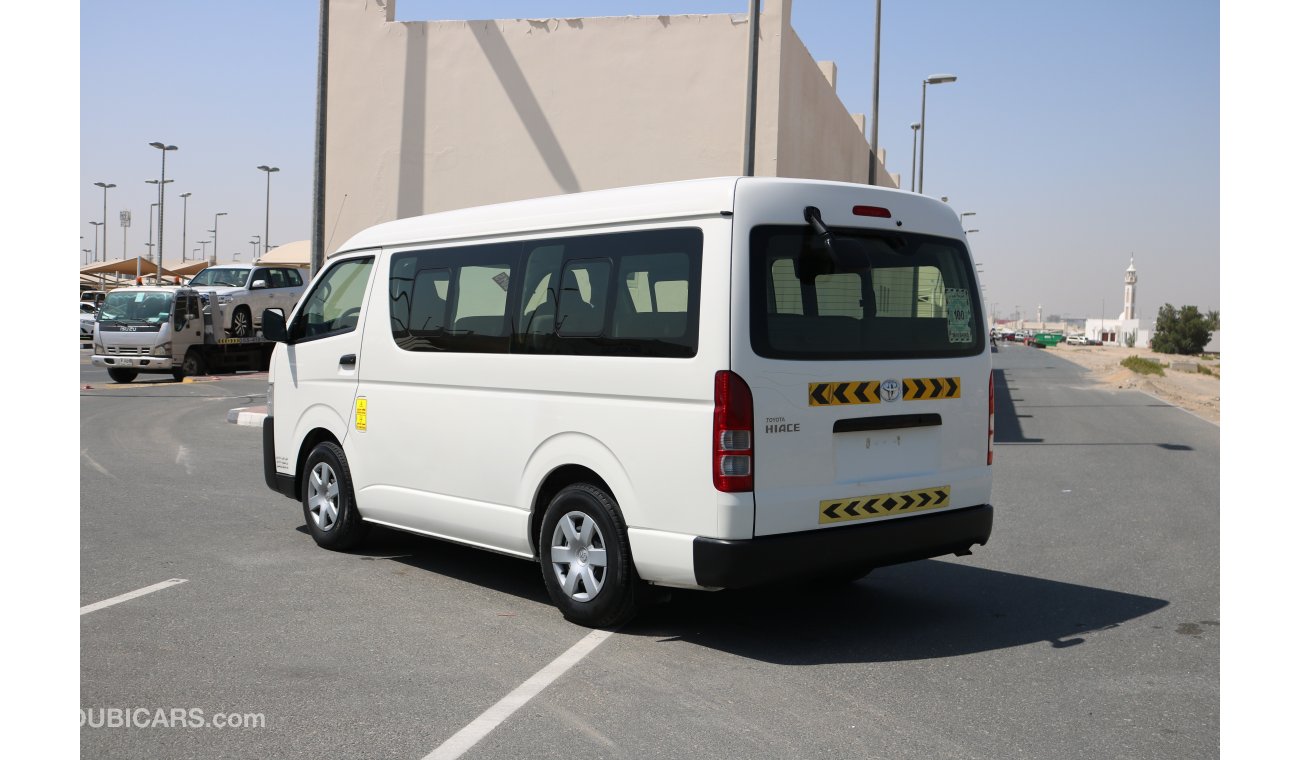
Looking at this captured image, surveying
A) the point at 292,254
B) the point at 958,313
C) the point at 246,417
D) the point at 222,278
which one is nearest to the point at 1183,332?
the point at 292,254

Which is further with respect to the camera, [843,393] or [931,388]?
[931,388]

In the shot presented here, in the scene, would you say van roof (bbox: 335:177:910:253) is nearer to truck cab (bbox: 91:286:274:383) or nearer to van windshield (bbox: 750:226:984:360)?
van windshield (bbox: 750:226:984:360)

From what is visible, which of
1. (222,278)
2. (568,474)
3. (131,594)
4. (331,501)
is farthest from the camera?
(222,278)

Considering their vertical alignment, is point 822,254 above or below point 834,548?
above

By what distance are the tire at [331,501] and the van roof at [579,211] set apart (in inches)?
59.9

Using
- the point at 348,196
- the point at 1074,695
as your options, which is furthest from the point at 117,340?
the point at 1074,695

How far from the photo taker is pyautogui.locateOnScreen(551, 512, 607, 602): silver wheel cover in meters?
6.14

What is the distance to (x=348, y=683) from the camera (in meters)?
5.12

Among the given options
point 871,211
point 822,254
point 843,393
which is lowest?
point 843,393

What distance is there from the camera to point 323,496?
8250mm

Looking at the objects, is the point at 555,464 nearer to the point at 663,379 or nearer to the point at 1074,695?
the point at 663,379

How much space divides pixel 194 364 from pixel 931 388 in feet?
85.6

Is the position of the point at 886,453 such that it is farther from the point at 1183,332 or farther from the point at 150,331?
the point at 1183,332

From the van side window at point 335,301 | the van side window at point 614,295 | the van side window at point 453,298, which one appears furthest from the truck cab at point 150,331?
the van side window at point 614,295
